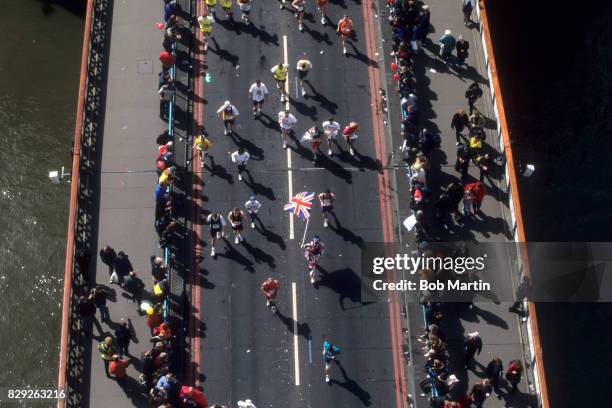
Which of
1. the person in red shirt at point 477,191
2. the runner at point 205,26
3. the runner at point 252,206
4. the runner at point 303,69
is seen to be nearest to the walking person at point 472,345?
the person in red shirt at point 477,191

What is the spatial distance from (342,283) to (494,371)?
7.07 meters

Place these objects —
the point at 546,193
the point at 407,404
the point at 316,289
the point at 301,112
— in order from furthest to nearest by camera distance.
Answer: the point at 546,193 → the point at 301,112 → the point at 316,289 → the point at 407,404

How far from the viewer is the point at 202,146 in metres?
40.3

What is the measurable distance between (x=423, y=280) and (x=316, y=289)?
4.35m

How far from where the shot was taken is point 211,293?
3838 centimetres

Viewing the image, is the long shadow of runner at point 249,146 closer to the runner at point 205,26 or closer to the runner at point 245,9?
the runner at point 205,26

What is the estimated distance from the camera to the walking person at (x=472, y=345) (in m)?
35.9

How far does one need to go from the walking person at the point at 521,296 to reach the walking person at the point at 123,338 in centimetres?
1510

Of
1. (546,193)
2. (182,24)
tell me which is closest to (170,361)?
(182,24)

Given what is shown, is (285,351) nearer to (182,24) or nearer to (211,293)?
(211,293)

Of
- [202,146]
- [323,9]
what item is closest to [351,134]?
[202,146]

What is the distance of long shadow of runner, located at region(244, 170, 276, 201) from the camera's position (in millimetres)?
40594

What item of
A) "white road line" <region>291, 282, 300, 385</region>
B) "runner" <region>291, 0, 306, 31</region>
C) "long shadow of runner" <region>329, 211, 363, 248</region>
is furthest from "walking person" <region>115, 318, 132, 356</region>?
"runner" <region>291, 0, 306, 31</region>

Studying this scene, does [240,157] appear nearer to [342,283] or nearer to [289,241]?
[289,241]
